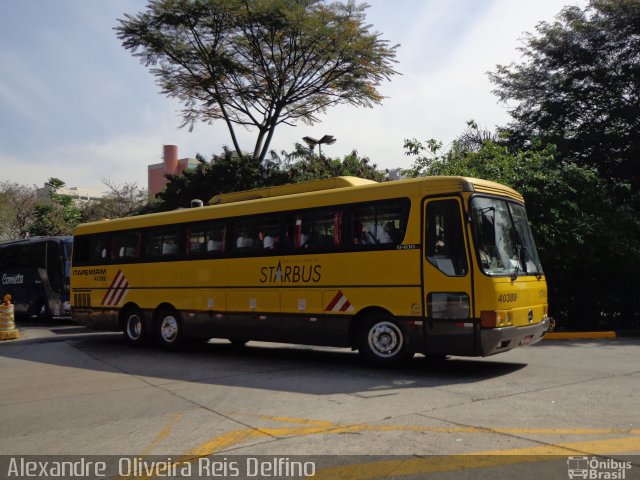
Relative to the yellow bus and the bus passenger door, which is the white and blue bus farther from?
the bus passenger door

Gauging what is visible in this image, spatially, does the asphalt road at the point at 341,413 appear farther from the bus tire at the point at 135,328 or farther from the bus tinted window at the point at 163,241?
the bus tinted window at the point at 163,241

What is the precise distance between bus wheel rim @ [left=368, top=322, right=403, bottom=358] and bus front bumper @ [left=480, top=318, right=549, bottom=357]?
141cm

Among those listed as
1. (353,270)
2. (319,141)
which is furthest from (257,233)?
(319,141)

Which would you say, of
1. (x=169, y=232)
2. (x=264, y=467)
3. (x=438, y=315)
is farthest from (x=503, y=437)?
(x=169, y=232)

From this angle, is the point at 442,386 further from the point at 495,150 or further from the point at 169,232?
the point at 495,150

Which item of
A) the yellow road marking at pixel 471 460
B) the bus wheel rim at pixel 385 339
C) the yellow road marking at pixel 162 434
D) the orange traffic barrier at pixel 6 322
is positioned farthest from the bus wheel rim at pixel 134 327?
the yellow road marking at pixel 471 460

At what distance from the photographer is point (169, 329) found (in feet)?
43.7

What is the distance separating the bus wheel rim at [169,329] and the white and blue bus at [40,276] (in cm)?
999

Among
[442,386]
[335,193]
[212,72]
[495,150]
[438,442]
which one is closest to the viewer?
[438,442]

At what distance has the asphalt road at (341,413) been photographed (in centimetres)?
502

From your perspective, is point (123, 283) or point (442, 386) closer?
point (442, 386)

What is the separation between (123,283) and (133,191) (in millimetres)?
38644

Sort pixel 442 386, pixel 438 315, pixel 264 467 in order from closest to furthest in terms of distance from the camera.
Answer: pixel 264 467
pixel 442 386
pixel 438 315

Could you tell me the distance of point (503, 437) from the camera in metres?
5.53
